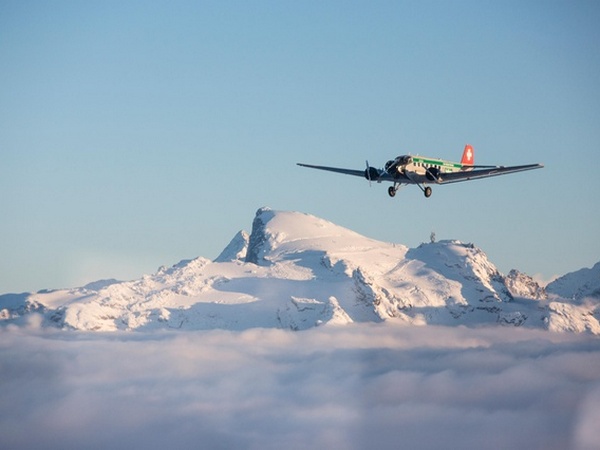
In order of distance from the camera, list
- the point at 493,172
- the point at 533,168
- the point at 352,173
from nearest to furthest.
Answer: the point at 533,168, the point at 493,172, the point at 352,173

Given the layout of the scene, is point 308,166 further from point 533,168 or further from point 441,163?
point 533,168

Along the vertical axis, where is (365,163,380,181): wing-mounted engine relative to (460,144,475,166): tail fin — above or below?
below

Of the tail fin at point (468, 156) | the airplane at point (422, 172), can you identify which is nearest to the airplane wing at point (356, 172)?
the airplane at point (422, 172)

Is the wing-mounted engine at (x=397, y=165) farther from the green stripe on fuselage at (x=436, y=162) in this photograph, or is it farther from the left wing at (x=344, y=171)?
the left wing at (x=344, y=171)

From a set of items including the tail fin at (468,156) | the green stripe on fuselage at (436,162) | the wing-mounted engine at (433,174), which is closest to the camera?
the green stripe on fuselage at (436,162)

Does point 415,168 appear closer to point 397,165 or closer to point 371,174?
point 397,165

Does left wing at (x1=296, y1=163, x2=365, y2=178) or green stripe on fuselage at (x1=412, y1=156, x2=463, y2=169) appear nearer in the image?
green stripe on fuselage at (x1=412, y1=156, x2=463, y2=169)

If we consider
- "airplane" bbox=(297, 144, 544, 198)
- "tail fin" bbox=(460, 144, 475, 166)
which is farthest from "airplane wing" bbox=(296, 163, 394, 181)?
"tail fin" bbox=(460, 144, 475, 166)

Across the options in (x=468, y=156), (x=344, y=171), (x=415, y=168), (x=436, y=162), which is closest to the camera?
(x=415, y=168)

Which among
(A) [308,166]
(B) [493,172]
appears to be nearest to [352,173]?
(A) [308,166]

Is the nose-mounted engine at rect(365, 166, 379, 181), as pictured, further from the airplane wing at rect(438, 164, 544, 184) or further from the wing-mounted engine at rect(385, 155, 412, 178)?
the airplane wing at rect(438, 164, 544, 184)

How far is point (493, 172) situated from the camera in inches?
4882

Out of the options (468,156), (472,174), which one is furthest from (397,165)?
(468,156)

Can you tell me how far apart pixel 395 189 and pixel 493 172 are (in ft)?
54.6
